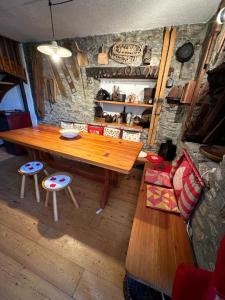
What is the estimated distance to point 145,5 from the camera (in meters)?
1.72

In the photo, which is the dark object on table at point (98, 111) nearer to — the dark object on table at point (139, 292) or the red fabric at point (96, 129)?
the red fabric at point (96, 129)

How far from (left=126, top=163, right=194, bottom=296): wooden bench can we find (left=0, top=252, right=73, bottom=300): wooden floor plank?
69 cm

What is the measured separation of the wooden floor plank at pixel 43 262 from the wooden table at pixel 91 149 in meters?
0.78

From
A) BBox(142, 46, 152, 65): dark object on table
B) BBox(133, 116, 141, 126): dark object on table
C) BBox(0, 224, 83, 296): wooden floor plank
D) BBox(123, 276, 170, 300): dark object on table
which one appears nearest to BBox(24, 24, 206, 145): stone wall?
BBox(142, 46, 152, 65): dark object on table

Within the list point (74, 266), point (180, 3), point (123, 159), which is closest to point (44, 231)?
point (74, 266)

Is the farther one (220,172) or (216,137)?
(216,137)

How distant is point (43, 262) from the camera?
4.16ft

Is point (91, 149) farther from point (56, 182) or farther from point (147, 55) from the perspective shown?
point (147, 55)

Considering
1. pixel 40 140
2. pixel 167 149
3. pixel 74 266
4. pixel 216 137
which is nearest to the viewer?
pixel 74 266

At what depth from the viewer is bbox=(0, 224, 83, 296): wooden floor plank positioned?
115cm

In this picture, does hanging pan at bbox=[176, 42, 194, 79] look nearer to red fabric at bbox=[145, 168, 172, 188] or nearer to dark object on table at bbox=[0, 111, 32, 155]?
red fabric at bbox=[145, 168, 172, 188]

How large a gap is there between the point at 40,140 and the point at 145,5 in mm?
2377

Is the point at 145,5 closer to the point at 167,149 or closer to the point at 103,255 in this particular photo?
the point at 167,149

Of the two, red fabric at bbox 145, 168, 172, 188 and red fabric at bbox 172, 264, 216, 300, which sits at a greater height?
red fabric at bbox 172, 264, 216, 300
